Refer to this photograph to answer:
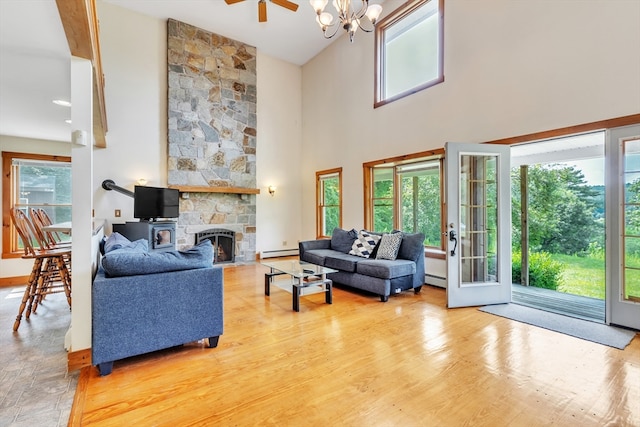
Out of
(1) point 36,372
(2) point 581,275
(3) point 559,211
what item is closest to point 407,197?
(3) point 559,211

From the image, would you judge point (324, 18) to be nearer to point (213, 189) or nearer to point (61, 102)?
point (61, 102)

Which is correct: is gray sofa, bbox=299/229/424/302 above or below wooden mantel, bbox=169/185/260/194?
below

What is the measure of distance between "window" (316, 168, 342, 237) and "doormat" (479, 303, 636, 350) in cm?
367

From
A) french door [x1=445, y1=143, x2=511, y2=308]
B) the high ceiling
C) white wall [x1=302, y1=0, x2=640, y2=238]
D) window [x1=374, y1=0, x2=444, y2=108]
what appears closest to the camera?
the high ceiling

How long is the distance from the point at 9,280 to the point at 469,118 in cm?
771

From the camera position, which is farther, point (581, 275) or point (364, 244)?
point (581, 275)

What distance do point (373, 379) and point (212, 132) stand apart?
6.00 metres

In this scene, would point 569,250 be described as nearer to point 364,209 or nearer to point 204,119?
point 364,209

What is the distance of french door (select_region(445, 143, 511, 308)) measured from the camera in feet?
12.4

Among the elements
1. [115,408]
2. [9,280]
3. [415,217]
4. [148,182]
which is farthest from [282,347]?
[9,280]

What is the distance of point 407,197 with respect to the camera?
558 cm

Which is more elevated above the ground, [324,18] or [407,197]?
[324,18]

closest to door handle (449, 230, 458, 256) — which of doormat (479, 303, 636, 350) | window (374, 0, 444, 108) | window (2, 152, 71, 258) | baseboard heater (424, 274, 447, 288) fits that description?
doormat (479, 303, 636, 350)

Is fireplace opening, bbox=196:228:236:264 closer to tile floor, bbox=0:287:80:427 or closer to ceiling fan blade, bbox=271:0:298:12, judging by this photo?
tile floor, bbox=0:287:80:427
